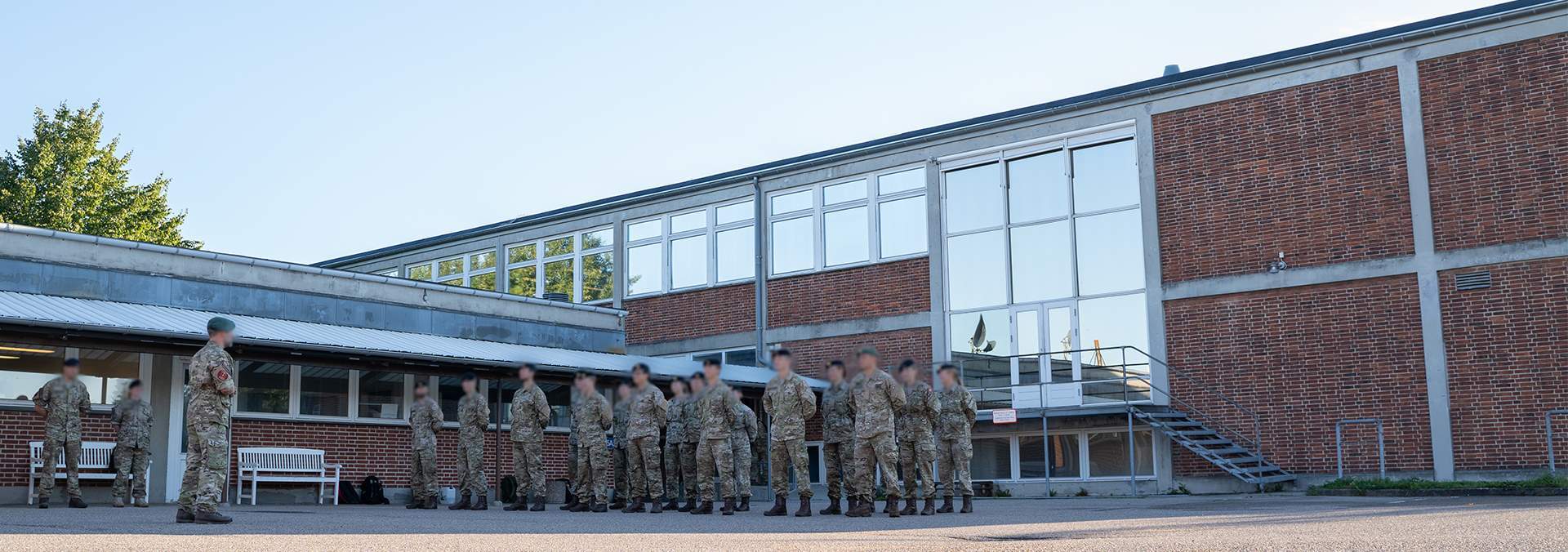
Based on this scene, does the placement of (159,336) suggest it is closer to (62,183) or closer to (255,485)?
(255,485)

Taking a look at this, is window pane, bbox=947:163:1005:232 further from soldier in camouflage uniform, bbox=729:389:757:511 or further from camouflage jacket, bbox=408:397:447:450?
camouflage jacket, bbox=408:397:447:450

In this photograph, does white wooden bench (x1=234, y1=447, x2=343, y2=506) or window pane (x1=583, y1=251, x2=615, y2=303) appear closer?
white wooden bench (x1=234, y1=447, x2=343, y2=506)

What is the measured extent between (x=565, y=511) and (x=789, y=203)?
11.8m

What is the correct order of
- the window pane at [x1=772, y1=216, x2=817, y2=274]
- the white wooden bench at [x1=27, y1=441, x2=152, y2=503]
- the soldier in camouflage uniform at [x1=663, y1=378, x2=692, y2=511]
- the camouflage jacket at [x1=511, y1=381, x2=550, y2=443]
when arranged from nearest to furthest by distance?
the white wooden bench at [x1=27, y1=441, x2=152, y2=503] < the camouflage jacket at [x1=511, y1=381, x2=550, y2=443] < the soldier in camouflage uniform at [x1=663, y1=378, x2=692, y2=511] < the window pane at [x1=772, y1=216, x2=817, y2=274]

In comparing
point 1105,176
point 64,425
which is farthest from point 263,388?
Answer: point 1105,176

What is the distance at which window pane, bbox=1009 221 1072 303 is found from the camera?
22234mm

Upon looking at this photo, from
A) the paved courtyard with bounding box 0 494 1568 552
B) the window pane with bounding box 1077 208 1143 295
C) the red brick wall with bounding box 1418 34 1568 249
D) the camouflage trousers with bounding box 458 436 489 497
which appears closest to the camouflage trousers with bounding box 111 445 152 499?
the paved courtyard with bounding box 0 494 1568 552

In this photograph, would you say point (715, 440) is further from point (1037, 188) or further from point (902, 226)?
point (902, 226)

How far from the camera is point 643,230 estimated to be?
27875 mm

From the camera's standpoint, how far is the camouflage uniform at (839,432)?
46.0 ft

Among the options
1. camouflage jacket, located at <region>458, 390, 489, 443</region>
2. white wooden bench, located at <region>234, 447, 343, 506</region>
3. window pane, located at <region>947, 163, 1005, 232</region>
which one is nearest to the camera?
camouflage jacket, located at <region>458, 390, 489, 443</region>

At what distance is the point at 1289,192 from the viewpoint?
794 inches

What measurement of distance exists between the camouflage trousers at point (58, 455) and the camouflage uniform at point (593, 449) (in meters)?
5.14

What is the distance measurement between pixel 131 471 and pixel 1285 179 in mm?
15616
